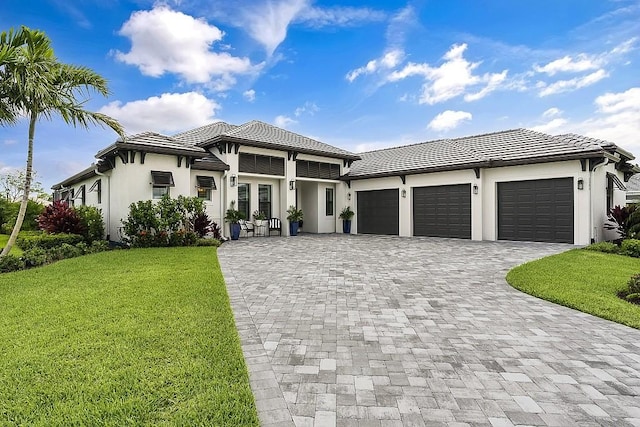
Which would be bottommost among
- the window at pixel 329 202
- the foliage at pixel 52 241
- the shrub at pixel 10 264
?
the shrub at pixel 10 264

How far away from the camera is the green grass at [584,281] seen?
4.80m

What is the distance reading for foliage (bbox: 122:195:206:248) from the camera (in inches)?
447

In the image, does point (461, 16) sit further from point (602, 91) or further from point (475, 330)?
point (475, 330)

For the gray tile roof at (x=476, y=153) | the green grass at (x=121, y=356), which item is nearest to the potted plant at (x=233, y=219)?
the gray tile roof at (x=476, y=153)

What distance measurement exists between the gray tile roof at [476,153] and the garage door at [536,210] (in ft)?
3.59

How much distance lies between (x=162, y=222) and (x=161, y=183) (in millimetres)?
1687

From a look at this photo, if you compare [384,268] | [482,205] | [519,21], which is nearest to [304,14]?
[519,21]

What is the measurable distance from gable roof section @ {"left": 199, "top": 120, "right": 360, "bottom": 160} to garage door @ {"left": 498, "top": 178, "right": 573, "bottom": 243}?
839 cm

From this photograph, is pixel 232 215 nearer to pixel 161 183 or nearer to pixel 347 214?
pixel 161 183

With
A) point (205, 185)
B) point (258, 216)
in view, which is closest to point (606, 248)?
point (258, 216)

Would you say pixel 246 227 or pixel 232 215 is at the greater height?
pixel 232 215

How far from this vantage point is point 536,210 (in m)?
13.0

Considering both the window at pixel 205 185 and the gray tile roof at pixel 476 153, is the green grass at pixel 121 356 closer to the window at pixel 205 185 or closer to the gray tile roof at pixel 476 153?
the window at pixel 205 185

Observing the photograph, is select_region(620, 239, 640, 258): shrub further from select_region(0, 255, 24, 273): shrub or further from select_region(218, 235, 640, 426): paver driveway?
select_region(0, 255, 24, 273): shrub
